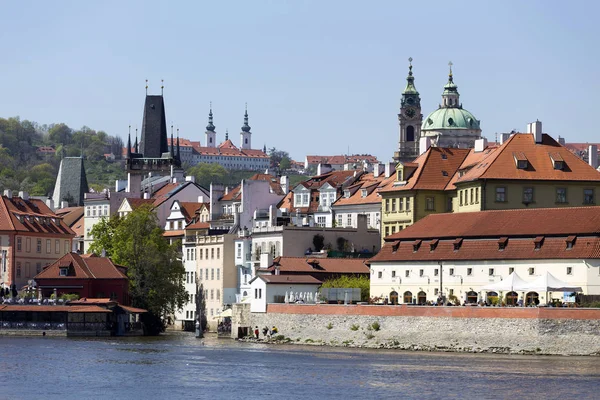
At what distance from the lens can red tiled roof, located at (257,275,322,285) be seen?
108 meters

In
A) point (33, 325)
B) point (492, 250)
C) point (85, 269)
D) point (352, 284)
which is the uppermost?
point (492, 250)

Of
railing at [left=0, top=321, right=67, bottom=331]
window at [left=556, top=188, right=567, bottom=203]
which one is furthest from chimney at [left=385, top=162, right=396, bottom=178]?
railing at [left=0, top=321, right=67, bottom=331]

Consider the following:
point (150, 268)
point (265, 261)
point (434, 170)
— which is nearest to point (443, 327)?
point (265, 261)

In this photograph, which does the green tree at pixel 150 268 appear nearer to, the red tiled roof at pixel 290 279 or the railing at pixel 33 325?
the railing at pixel 33 325

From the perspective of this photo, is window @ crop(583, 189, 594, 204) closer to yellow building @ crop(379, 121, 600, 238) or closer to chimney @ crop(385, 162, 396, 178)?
yellow building @ crop(379, 121, 600, 238)

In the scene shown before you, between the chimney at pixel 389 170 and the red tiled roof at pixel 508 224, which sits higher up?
the chimney at pixel 389 170

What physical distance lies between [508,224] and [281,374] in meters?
27.0

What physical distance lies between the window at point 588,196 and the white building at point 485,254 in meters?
11.1

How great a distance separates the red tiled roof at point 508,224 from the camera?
9519cm

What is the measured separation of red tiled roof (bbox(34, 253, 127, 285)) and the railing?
6.50 m

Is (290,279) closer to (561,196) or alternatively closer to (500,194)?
(500,194)

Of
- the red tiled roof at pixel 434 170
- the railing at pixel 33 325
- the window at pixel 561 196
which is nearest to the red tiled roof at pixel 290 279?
the red tiled roof at pixel 434 170

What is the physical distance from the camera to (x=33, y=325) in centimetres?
10962

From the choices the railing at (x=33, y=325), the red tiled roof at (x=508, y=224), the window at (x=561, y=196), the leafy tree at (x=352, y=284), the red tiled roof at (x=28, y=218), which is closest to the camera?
the red tiled roof at (x=508, y=224)
